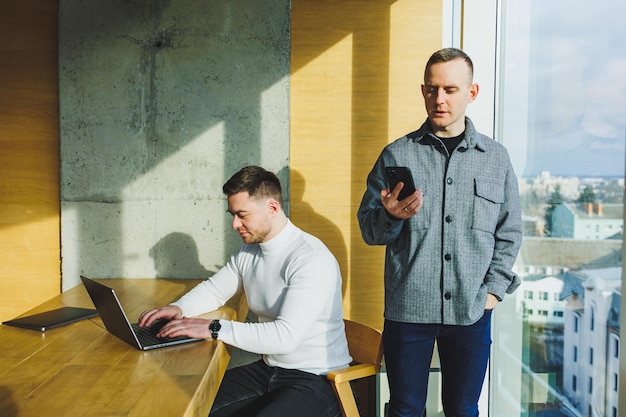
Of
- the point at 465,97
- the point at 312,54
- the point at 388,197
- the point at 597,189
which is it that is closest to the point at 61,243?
the point at 312,54

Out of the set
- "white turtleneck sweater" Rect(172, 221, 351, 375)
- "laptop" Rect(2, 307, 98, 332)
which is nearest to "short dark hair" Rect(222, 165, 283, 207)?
"white turtleneck sweater" Rect(172, 221, 351, 375)

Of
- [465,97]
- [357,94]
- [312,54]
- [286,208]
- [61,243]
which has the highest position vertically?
[312,54]

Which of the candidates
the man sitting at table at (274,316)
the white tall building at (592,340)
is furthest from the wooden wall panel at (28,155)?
the white tall building at (592,340)

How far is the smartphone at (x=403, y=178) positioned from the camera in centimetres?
223

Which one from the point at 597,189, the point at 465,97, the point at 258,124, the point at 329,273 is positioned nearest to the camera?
the point at 597,189

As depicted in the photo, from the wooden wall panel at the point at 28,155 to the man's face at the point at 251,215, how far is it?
1.75 metres

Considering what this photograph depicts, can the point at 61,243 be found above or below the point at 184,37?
below

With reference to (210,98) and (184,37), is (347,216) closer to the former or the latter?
(210,98)

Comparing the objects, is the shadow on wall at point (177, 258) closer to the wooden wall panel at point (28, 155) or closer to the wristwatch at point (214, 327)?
the wooden wall panel at point (28, 155)

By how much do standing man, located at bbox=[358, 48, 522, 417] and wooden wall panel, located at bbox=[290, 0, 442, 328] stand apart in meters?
1.29

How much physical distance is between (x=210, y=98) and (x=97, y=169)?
0.80 meters

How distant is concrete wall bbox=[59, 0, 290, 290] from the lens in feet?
12.1

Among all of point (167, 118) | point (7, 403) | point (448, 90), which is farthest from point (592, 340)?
point (167, 118)

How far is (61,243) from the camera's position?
380 centimetres
